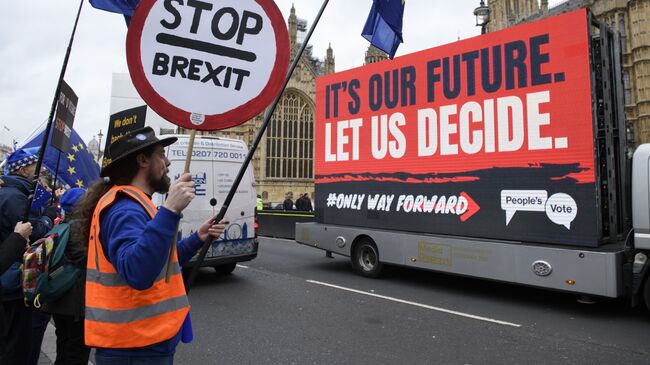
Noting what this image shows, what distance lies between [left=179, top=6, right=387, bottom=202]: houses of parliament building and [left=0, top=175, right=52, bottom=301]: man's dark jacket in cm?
4124

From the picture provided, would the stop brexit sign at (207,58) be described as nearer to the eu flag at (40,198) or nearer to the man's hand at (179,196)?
the man's hand at (179,196)

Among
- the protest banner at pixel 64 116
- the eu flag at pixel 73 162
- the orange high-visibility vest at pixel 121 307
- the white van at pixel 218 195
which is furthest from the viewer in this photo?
the white van at pixel 218 195

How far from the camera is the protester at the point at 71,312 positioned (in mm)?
3105

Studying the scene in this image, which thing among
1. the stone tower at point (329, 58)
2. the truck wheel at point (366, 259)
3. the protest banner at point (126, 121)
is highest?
the stone tower at point (329, 58)

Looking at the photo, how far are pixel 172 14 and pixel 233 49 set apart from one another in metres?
0.32

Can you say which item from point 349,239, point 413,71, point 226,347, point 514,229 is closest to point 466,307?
→ point 514,229

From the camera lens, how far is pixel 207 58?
6.86 ft

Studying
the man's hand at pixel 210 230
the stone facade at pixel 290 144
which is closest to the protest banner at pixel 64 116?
the man's hand at pixel 210 230

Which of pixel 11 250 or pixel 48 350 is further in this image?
pixel 48 350

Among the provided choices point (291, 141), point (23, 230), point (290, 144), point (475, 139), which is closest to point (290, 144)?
point (290, 144)

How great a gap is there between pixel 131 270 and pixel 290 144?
44408mm

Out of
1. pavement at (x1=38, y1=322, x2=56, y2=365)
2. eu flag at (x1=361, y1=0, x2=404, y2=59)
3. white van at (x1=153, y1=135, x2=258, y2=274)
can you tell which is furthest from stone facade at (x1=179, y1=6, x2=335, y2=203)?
eu flag at (x1=361, y1=0, x2=404, y2=59)

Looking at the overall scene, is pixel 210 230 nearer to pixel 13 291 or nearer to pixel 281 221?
pixel 13 291

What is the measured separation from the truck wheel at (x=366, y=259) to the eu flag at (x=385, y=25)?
4.89 m
